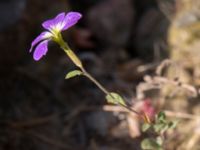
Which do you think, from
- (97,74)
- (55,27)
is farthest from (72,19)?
(97,74)

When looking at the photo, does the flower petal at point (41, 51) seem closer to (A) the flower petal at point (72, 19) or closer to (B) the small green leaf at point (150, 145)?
(A) the flower petal at point (72, 19)

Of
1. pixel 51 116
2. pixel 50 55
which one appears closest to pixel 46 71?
pixel 50 55

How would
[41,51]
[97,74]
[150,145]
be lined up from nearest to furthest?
1. [41,51]
2. [150,145]
3. [97,74]

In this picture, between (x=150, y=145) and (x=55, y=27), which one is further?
(x=150, y=145)

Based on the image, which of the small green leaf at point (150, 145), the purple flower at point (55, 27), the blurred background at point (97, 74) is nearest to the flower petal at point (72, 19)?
the purple flower at point (55, 27)

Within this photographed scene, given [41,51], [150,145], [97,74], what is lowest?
[150,145]

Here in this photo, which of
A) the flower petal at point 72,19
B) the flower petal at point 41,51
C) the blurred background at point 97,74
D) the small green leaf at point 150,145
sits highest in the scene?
the blurred background at point 97,74

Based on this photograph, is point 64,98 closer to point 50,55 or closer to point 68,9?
point 50,55

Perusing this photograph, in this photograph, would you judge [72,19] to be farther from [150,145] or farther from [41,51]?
[150,145]

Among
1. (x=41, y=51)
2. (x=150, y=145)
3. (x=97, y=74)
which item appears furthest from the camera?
(x=97, y=74)
